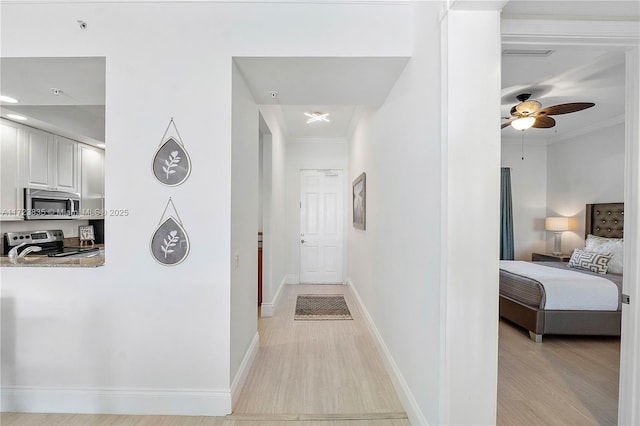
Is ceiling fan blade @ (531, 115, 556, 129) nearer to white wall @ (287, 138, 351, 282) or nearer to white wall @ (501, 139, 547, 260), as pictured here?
white wall @ (501, 139, 547, 260)

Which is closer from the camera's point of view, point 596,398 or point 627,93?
point 627,93

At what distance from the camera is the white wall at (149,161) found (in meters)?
1.97

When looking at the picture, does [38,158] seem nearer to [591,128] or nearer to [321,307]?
[321,307]

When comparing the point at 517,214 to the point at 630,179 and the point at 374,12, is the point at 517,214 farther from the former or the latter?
the point at 374,12

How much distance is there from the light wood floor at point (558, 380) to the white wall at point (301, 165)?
323 cm

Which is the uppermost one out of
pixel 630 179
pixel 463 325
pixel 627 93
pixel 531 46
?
pixel 531 46

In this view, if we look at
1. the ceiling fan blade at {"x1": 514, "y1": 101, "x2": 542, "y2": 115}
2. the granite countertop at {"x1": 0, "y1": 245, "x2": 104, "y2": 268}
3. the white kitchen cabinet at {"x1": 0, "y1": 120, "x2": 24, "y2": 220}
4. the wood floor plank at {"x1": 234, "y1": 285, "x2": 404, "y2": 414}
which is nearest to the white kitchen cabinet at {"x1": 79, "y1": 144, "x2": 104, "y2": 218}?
the white kitchen cabinet at {"x1": 0, "y1": 120, "x2": 24, "y2": 220}

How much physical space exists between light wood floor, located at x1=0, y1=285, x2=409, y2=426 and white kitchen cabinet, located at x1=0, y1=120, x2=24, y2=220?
83.4 inches

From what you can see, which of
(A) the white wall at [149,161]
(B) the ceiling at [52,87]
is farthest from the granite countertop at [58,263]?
(B) the ceiling at [52,87]

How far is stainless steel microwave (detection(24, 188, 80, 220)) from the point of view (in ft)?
10.6

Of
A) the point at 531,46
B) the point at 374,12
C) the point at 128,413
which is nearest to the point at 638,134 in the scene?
the point at 531,46

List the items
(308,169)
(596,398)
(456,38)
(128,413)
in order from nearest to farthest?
(456,38), (128,413), (596,398), (308,169)

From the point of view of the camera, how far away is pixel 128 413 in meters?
1.95

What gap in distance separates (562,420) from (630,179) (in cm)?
161
